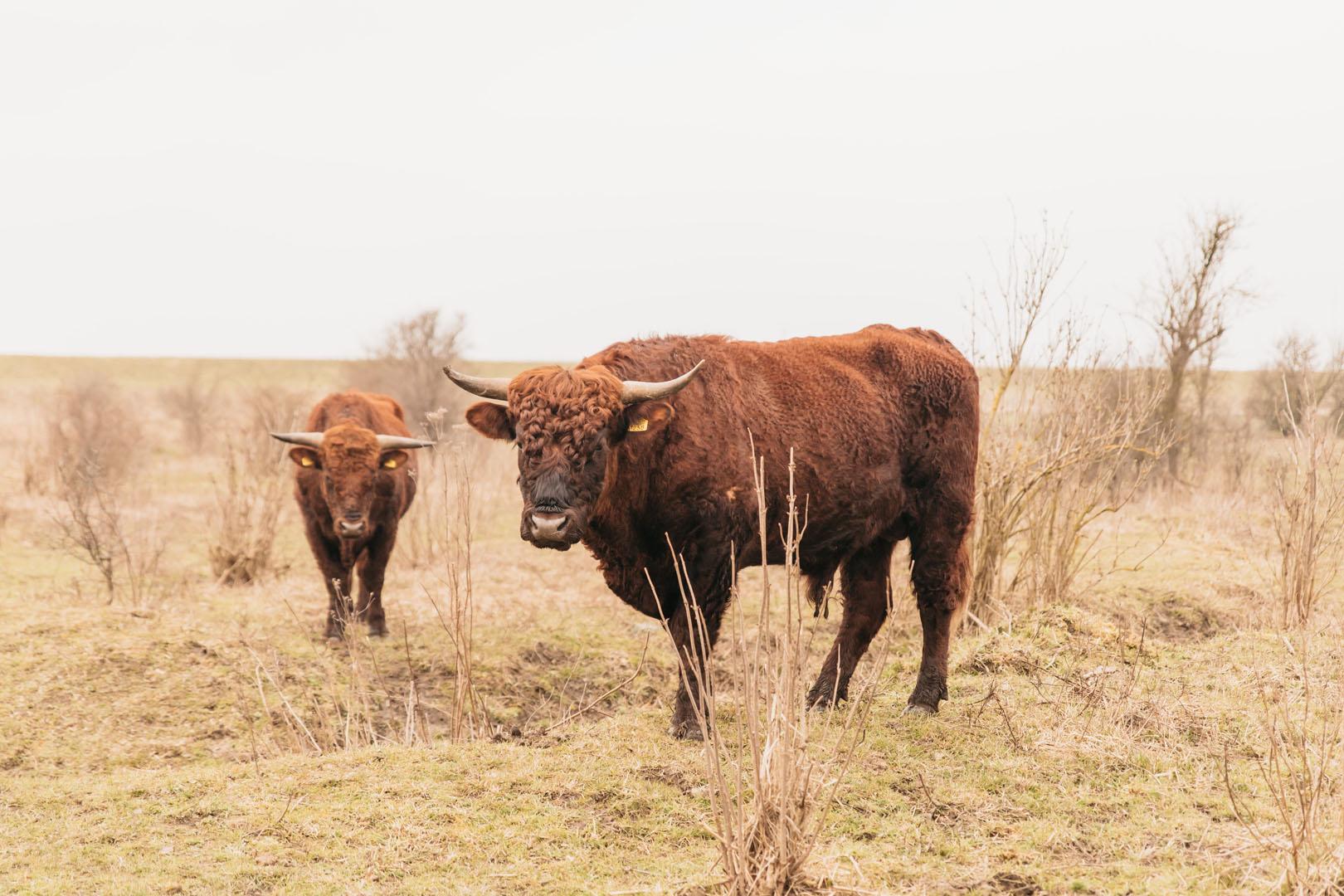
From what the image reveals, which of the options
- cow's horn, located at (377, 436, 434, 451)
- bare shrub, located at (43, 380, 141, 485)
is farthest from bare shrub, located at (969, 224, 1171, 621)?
bare shrub, located at (43, 380, 141, 485)

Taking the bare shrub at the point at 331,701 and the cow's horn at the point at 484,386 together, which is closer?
the cow's horn at the point at 484,386

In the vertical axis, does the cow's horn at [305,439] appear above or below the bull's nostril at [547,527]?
above

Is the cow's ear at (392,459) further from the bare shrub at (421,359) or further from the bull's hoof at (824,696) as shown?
the bare shrub at (421,359)

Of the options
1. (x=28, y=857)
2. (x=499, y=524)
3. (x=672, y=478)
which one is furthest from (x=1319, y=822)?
(x=499, y=524)

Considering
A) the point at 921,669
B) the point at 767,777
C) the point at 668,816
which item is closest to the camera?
the point at 767,777

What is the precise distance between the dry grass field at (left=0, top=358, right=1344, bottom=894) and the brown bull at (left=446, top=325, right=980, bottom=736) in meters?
0.42

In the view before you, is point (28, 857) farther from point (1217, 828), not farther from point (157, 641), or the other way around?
point (1217, 828)

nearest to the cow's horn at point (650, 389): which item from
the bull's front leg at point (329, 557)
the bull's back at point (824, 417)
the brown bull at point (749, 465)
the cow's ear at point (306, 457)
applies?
the brown bull at point (749, 465)

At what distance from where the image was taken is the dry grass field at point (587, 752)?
13.7ft

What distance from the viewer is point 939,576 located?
21.7ft

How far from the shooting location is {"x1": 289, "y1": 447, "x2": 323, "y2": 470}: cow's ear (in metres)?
9.23

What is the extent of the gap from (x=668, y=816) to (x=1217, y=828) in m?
2.22

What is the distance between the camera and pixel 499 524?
1691cm

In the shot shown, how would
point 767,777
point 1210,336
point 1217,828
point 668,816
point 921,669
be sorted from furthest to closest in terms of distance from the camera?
1. point 1210,336
2. point 921,669
3. point 668,816
4. point 1217,828
5. point 767,777
